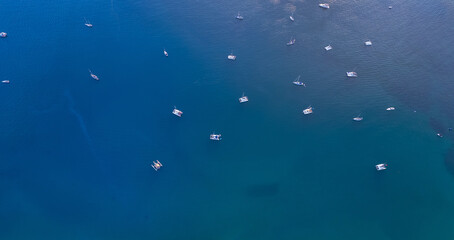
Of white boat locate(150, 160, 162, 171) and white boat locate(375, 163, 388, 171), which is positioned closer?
white boat locate(150, 160, 162, 171)

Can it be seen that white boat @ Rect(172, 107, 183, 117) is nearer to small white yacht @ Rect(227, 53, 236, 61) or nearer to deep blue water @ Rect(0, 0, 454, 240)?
deep blue water @ Rect(0, 0, 454, 240)

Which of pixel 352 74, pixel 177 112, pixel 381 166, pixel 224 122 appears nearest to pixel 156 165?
pixel 177 112

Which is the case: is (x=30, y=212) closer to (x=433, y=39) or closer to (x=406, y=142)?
(x=406, y=142)

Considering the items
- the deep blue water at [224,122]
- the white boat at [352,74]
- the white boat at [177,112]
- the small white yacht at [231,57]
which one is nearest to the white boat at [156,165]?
the deep blue water at [224,122]

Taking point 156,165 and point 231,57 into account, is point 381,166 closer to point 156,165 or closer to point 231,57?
point 231,57

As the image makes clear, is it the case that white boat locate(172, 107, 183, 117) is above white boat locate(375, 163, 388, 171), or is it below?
above

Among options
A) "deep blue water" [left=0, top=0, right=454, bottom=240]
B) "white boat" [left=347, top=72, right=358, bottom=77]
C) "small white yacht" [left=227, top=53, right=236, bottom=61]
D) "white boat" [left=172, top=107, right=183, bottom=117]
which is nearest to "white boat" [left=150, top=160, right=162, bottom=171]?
"deep blue water" [left=0, top=0, right=454, bottom=240]

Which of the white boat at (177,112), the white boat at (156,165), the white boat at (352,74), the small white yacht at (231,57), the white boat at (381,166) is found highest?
the small white yacht at (231,57)

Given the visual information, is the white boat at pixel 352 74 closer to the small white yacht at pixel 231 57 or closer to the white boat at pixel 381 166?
the white boat at pixel 381 166

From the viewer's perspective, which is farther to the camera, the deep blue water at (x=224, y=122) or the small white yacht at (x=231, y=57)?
the small white yacht at (x=231, y=57)
